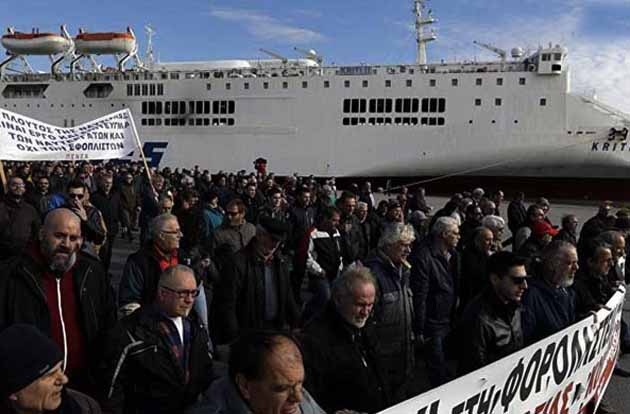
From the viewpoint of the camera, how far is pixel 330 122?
26422 millimetres

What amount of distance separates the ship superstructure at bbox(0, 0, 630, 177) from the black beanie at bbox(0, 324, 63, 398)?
79.7 ft

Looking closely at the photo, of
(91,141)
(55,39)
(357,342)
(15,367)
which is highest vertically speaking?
(55,39)

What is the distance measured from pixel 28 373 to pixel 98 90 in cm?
3099

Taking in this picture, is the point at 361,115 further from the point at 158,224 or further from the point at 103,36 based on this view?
the point at 158,224

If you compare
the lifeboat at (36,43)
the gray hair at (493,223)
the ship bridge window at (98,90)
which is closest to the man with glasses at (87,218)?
the gray hair at (493,223)

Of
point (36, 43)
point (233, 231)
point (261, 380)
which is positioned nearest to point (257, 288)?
point (233, 231)

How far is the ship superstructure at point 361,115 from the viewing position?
79.6 ft

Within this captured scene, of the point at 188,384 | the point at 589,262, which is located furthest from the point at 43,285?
the point at 589,262

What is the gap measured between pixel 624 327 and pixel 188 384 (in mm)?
4571

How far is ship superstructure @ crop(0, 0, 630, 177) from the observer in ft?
79.6

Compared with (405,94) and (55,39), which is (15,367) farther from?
(55,39)

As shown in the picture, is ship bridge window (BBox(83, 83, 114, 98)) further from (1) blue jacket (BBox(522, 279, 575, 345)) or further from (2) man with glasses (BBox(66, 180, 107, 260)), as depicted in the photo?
(1) blue jacket (BBox(522, 279, 575, 345))

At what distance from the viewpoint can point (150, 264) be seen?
134 inches

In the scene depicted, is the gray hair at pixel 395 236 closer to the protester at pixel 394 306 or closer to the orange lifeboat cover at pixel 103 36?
the protester at pixel 394 306
